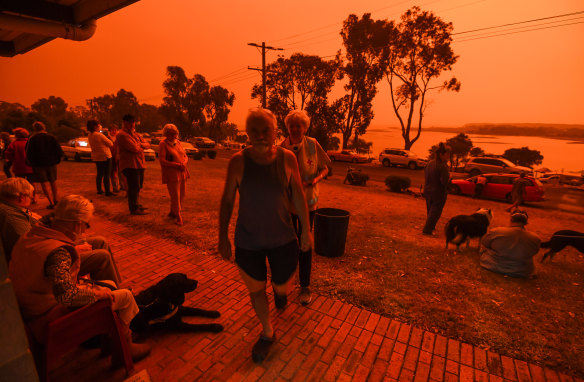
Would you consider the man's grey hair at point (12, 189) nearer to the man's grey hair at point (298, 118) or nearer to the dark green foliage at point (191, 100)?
the man's grey hair at point (298, 118)

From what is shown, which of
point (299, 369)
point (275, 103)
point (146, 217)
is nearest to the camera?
point (299, 369)

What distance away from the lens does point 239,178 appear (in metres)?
2.03

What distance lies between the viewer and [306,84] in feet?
104

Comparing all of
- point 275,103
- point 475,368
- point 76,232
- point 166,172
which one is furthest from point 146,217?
point 275,103

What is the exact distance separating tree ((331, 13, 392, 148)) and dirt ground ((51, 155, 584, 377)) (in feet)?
77.5

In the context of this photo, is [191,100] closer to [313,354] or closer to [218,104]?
[218,104]

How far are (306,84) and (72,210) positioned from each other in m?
32.6

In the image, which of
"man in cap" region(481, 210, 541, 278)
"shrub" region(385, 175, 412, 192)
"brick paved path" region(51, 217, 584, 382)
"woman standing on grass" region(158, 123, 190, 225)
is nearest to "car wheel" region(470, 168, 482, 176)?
"shrub" region(385, 175, 412, 192)

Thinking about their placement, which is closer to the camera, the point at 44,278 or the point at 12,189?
the point at 44,278

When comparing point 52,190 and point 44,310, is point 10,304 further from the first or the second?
point 52,190

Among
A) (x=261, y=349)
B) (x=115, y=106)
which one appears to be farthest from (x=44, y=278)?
(x=115, y=106)

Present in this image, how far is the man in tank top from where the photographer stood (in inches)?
77.7

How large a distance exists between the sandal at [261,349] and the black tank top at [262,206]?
39.4 inches

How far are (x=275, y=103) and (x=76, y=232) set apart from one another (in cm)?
3302
